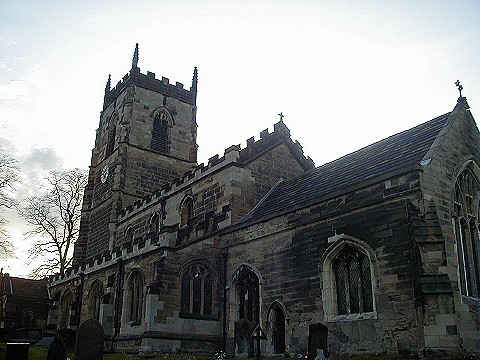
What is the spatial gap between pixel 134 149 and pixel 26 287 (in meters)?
13.6

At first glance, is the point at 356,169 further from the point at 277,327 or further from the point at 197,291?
the point at 197,291

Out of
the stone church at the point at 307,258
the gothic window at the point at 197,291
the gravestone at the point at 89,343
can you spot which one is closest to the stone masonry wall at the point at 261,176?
the stone church at the point at 307,258

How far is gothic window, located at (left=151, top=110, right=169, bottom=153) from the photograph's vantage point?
34.8 meters

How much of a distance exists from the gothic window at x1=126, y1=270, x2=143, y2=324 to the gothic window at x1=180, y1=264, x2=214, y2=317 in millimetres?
2398

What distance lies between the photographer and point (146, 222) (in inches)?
1093

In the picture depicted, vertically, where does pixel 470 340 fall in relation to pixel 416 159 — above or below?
below

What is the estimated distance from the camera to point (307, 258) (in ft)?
49.4

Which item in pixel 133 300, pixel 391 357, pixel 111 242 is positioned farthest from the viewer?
pixel 111 242

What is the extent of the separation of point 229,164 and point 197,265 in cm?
486

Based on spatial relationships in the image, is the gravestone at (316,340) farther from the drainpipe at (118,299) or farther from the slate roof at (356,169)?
the drainpipe at (118,299)

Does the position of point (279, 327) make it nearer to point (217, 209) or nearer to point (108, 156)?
point (217, 209)

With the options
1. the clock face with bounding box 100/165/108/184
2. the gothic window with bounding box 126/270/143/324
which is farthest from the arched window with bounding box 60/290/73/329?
the gothic window with bounding box 126/270/143/324

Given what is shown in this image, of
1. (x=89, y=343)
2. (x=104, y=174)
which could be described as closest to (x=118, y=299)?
(x=89, y=343)

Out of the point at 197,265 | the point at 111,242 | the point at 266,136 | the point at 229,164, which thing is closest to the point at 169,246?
the point at 197,265
